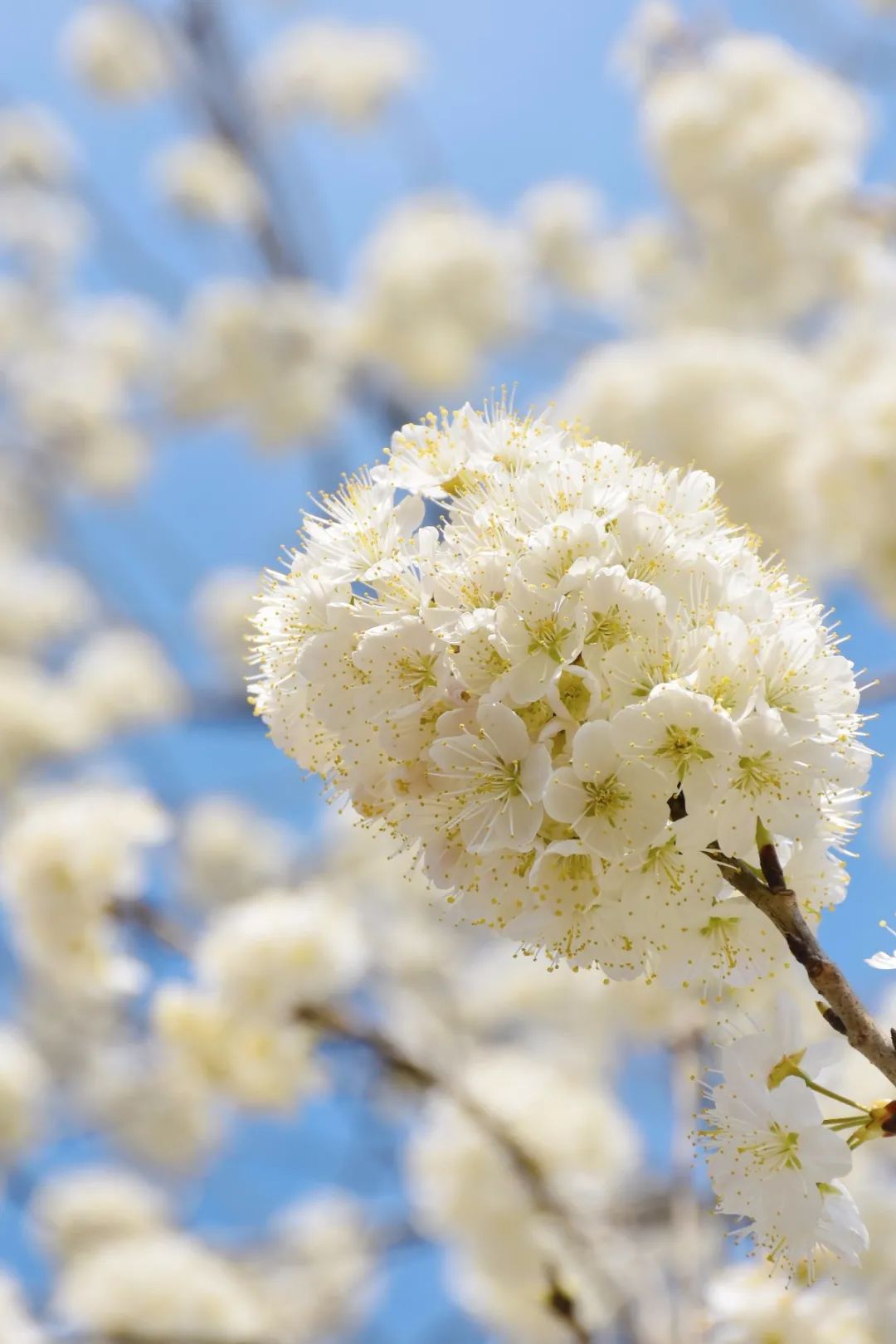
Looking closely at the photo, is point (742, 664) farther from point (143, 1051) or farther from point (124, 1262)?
point (143, 1051)

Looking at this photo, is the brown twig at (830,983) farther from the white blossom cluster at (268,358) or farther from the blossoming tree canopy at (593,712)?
the white blossom cluster at (268,358)

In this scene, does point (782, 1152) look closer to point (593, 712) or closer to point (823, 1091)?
point (823, 1091)

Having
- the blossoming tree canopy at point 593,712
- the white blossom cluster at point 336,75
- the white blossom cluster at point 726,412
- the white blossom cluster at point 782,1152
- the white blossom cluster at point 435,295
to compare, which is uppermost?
the white blossom cluster at point 336,75

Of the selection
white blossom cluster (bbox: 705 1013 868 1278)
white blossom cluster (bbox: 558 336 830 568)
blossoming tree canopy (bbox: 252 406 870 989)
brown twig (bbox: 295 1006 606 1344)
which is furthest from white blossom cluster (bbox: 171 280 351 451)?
white blossom cluster (bbox: 705 1013 868 1278)

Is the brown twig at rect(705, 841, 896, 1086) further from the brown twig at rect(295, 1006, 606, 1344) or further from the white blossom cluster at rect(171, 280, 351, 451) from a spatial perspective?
the white blossom cluster at rect(171, 280, 351, 451)

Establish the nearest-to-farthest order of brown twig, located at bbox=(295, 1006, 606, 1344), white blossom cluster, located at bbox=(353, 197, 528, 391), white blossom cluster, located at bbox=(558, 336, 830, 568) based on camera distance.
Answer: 1. brown twig, located at bbox=(295, 1006, 606, 1344)
2. white blossom cluster, located at bbox=(558, 336, 830, 568)
3. white blossom cluster, located at bbox=(353, 197, 528, 391)

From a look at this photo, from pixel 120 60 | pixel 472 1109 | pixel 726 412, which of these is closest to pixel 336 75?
pixel 120 60

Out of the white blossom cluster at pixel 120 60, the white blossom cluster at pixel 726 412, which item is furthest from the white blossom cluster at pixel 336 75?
the white blossom cluster at pixel 726 412

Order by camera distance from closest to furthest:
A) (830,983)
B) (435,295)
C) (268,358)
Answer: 1. (830,983)
2. (435,295)
3. (268,358)
